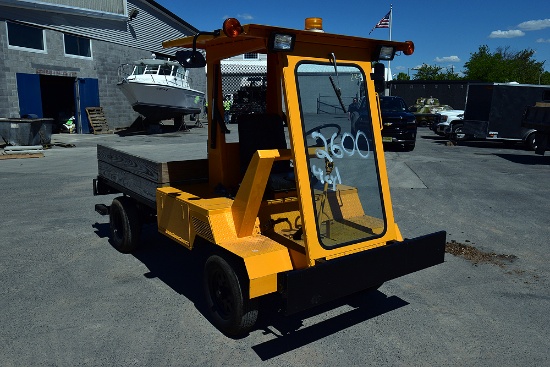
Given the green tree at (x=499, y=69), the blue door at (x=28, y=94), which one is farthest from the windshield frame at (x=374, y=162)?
the green tree at (x=499, y=69)

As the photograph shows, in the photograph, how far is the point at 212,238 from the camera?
3.78m

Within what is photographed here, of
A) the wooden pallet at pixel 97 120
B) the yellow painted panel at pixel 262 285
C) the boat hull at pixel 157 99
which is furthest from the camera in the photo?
the wooden pallet at pixel 97 120

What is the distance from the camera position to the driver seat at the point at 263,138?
4426 mm

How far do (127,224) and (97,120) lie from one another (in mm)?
19820

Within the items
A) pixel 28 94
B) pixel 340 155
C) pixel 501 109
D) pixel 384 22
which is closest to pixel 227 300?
pixel 340 155

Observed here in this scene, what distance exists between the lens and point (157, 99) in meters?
23.1

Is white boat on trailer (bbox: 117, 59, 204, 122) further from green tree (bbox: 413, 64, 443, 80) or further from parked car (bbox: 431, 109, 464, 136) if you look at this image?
green tree (bbox: 413, 64, 443, 80)

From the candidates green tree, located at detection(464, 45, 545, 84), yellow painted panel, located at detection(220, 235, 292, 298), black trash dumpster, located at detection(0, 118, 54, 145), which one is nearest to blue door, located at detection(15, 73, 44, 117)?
black trash dumpster, located at detection(0, 118, 54, 145)

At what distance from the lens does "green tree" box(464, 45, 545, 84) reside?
168 ft

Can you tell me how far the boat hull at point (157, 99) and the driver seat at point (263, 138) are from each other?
63.2ft

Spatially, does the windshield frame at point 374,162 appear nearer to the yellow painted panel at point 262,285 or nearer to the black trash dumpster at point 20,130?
the yellow painted panel at point 262,285

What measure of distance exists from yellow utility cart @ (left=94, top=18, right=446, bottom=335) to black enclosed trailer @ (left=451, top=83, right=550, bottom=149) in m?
15.8

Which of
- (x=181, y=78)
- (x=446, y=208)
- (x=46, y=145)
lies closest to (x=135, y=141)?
(x=46, y=145)

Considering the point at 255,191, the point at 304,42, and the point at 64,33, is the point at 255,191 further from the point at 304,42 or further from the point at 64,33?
the point at 64,33
